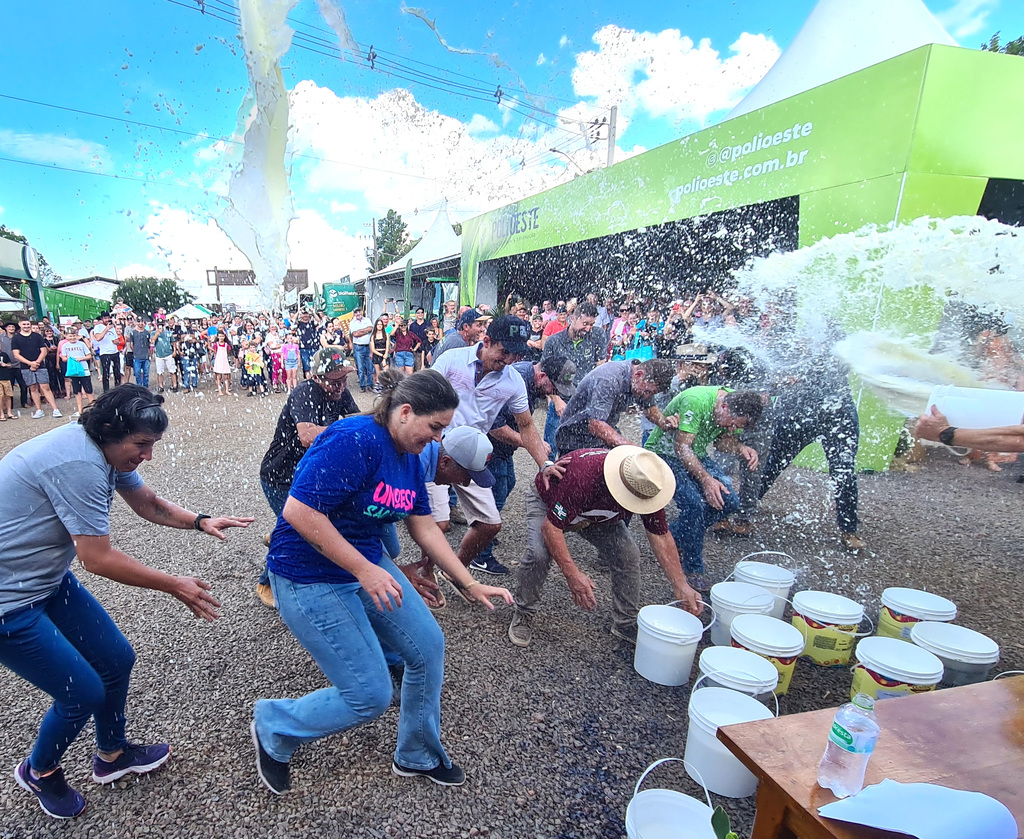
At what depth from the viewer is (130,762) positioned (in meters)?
2.23

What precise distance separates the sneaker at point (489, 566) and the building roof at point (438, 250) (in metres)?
16.4

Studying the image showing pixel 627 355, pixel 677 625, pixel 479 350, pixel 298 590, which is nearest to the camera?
pixel 298 590

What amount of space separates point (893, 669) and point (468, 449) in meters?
2.30

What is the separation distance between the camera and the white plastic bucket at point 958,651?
267cm

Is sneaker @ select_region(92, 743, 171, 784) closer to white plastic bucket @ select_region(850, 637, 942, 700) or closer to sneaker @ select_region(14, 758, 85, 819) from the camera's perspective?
sneaker @ select_region(14, 758, 85, 819)

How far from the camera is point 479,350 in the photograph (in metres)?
4.00

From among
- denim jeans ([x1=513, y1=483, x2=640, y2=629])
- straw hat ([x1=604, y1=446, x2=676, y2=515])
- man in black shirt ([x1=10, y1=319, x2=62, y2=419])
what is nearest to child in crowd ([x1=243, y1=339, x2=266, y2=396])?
man in black shirt ([x1=10, y1=319, x2=62, y2=419])

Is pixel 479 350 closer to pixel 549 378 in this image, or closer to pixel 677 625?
pixel 549 378

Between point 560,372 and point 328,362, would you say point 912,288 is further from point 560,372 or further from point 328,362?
point 328,362

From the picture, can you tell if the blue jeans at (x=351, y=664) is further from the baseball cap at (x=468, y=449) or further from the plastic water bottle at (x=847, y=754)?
the plastic water bottle at (x=847, y=754)

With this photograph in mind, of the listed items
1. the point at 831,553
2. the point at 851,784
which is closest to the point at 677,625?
the point at 851,784

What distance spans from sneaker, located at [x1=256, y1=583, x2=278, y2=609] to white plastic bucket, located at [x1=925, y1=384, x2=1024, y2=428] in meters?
4.19

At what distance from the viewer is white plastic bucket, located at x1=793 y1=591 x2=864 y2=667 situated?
299 centimetres

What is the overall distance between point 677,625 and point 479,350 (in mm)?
2252
